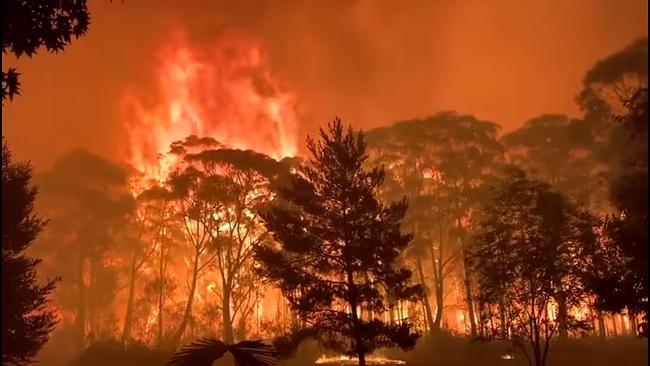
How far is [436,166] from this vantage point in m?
48.4

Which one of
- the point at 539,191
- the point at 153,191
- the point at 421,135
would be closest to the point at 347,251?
the point at 539,191

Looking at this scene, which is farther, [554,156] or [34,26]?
[554,156]

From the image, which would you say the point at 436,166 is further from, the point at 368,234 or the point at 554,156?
the point at 368,234

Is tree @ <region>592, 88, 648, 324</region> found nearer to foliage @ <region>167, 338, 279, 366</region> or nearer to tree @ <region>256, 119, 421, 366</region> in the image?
foliage @ <region>167, 338, 279, 366</region>

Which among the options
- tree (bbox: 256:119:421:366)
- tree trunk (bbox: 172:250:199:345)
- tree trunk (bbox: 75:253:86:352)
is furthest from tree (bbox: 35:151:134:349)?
tree (bbox: 256:119:421:366)

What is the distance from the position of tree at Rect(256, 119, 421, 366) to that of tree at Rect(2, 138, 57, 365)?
9062 millimetres

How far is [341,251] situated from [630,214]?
1296 cm

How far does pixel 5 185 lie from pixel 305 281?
1264 centimetres

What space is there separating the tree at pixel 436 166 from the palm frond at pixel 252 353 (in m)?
42.5

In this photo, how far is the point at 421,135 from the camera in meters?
49.0

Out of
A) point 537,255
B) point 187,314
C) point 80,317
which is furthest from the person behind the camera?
point 80,317

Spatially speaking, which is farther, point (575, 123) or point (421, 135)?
point (421, 135)

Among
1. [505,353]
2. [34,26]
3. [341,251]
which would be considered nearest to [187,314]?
[505,353]

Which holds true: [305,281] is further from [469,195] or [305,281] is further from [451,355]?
[469,195]
